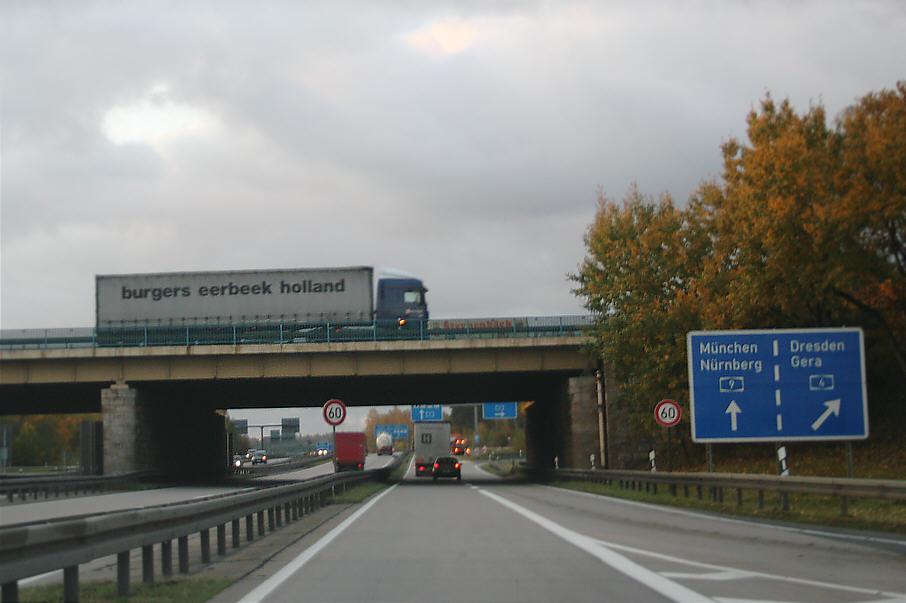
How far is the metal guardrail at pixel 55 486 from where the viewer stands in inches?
1230

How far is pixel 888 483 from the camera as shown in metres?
14.1

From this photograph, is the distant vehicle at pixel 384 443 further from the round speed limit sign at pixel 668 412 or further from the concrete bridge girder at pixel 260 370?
the round speed limit sign at pixel 668 412

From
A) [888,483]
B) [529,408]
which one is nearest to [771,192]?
[888,483]

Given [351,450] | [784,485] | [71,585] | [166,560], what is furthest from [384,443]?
[71,585]

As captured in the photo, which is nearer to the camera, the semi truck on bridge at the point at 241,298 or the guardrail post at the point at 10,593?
the guardrail post at the point at 10,593

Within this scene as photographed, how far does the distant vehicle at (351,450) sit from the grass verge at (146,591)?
68.7 m

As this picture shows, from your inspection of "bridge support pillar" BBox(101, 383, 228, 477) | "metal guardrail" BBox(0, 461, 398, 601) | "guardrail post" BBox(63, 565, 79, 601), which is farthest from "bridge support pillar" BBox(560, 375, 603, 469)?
"guardrail post" BBox(63, 565, 79, 601)

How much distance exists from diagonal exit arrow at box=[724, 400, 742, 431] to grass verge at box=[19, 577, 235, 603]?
1416 cm

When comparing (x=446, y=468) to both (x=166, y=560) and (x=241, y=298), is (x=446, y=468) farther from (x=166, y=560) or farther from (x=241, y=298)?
(x=166, y=560)

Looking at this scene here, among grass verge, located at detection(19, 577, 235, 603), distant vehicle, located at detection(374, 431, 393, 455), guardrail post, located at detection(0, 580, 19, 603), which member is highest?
guardrail post, located at detection(0, 580, 19, 603)

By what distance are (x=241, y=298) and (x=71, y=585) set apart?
137 ft

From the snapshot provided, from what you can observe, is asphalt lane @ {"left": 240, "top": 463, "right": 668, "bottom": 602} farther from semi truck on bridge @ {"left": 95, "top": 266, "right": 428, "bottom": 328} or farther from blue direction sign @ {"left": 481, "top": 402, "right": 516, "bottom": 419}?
blue direction sign @ {"left": 481, "top": 402, "right": 516, "bottom": 419}

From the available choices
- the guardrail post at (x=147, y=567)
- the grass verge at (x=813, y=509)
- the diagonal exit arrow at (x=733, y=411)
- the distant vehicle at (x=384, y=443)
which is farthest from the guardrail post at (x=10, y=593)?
the distant vehicle at (x=384, y=443)

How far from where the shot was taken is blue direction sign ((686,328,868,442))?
20.4 m
